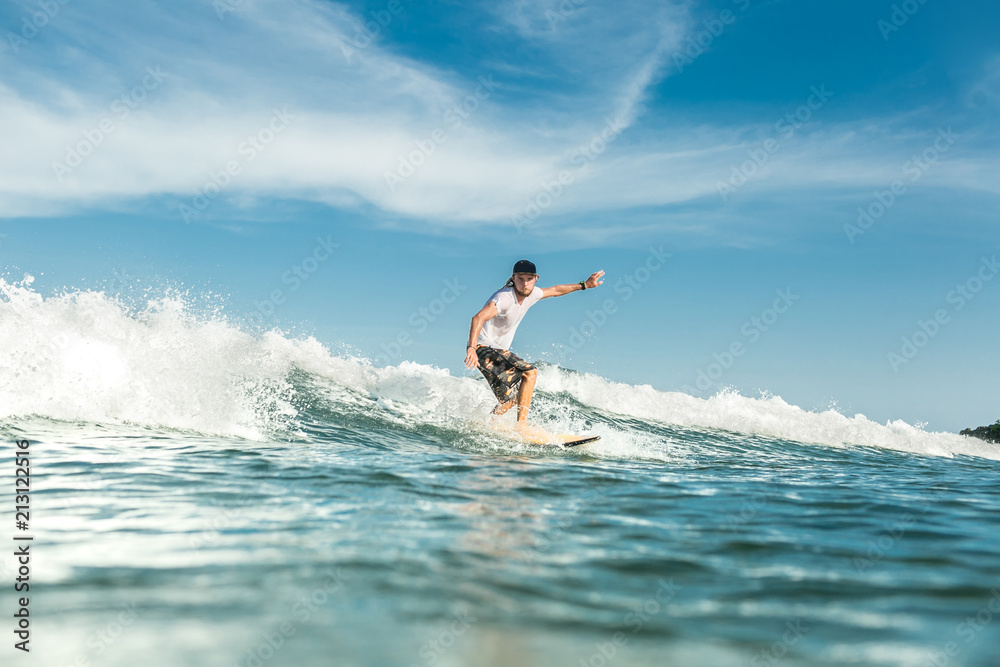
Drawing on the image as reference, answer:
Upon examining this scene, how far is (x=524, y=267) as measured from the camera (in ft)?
31.5

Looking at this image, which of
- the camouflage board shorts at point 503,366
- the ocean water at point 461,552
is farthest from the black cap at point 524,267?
the ocean water at point 461,552

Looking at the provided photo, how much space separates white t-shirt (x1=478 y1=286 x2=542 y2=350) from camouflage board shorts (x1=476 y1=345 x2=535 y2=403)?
120 mm

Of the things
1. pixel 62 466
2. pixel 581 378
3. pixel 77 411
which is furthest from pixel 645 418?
pixel 62 466

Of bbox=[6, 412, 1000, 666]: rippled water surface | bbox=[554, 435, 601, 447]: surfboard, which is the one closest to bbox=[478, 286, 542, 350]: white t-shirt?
bbox=[554, 435, 601, 447]: surfboard

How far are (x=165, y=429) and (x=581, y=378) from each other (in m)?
13.6

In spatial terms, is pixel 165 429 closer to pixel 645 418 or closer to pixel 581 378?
pixel 645 418

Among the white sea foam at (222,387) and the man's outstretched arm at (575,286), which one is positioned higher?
the man's outstretched arm at (575,286)

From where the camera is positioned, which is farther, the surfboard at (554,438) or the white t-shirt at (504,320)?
the white t-shirt at (504,320)

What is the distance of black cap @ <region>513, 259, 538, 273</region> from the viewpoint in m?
9.59

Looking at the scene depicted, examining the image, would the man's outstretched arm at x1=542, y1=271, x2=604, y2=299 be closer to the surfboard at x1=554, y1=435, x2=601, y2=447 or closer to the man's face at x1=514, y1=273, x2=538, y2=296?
the man's face at x1=514, y1=273, x2=538, y2=296

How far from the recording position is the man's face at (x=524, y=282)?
9.59m

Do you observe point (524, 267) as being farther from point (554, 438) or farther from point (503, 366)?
point (554, 438)

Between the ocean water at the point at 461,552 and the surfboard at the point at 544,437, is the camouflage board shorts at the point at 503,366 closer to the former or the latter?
the surfboard at the point at 544,437

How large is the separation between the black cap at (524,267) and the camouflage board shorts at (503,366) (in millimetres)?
1231
